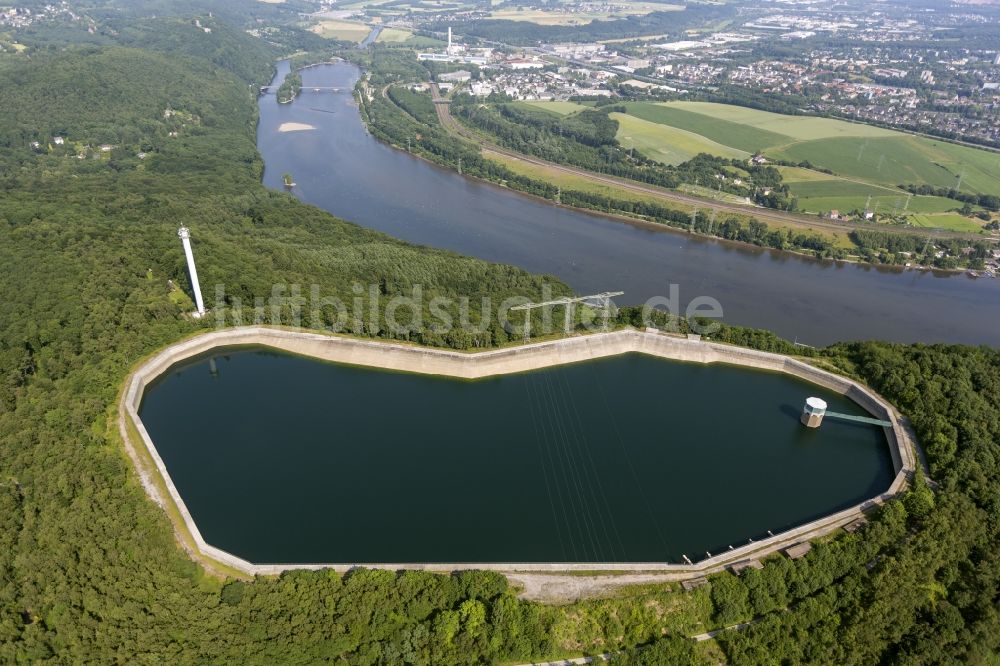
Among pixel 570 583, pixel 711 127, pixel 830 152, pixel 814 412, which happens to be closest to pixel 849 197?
pixel 830 152

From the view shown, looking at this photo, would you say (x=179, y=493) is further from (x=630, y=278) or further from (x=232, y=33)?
(x=232, y=33)

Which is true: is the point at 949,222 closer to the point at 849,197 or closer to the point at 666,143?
the point at 849,197

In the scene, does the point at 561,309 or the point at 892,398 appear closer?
Result: the point at 892,398

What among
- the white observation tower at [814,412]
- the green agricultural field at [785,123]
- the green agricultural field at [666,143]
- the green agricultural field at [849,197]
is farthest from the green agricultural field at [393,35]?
the white observation tower at [814,412]

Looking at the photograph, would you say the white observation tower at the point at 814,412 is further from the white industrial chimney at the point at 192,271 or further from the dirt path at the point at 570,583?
the white industrial chimney at the point at 192,271

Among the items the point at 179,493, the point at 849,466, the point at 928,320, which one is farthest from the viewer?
the point at 928,320

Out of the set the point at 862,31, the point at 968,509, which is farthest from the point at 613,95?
the point at 862,31
